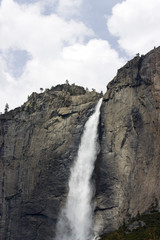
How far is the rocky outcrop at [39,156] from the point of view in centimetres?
7031

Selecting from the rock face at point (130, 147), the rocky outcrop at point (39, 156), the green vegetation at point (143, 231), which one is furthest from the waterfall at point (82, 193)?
the green vegetation at point (143, 231)

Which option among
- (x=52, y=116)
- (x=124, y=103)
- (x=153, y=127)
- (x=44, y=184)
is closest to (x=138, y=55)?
(x=124, y=103)

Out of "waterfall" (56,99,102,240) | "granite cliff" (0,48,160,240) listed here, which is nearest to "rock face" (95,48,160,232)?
"granite cliff" (0,48,160,240)

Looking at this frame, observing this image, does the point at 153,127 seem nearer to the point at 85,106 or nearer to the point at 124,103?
the point at 124,103

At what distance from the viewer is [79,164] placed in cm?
7056

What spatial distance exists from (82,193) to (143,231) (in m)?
15.9

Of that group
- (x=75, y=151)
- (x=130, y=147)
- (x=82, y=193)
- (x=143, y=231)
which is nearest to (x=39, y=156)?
(x=75, y=151)

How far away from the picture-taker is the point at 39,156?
74.4 meters

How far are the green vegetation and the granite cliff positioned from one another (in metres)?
2.36

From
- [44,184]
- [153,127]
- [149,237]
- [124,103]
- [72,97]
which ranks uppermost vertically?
[72,97]

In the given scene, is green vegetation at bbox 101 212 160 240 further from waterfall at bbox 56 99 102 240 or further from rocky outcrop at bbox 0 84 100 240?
rocky outcrop at bbox 0 84 100 240

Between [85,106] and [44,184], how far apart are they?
617 inches

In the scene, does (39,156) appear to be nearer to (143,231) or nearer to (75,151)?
(75,151)

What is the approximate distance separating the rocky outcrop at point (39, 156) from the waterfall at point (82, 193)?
128cm
